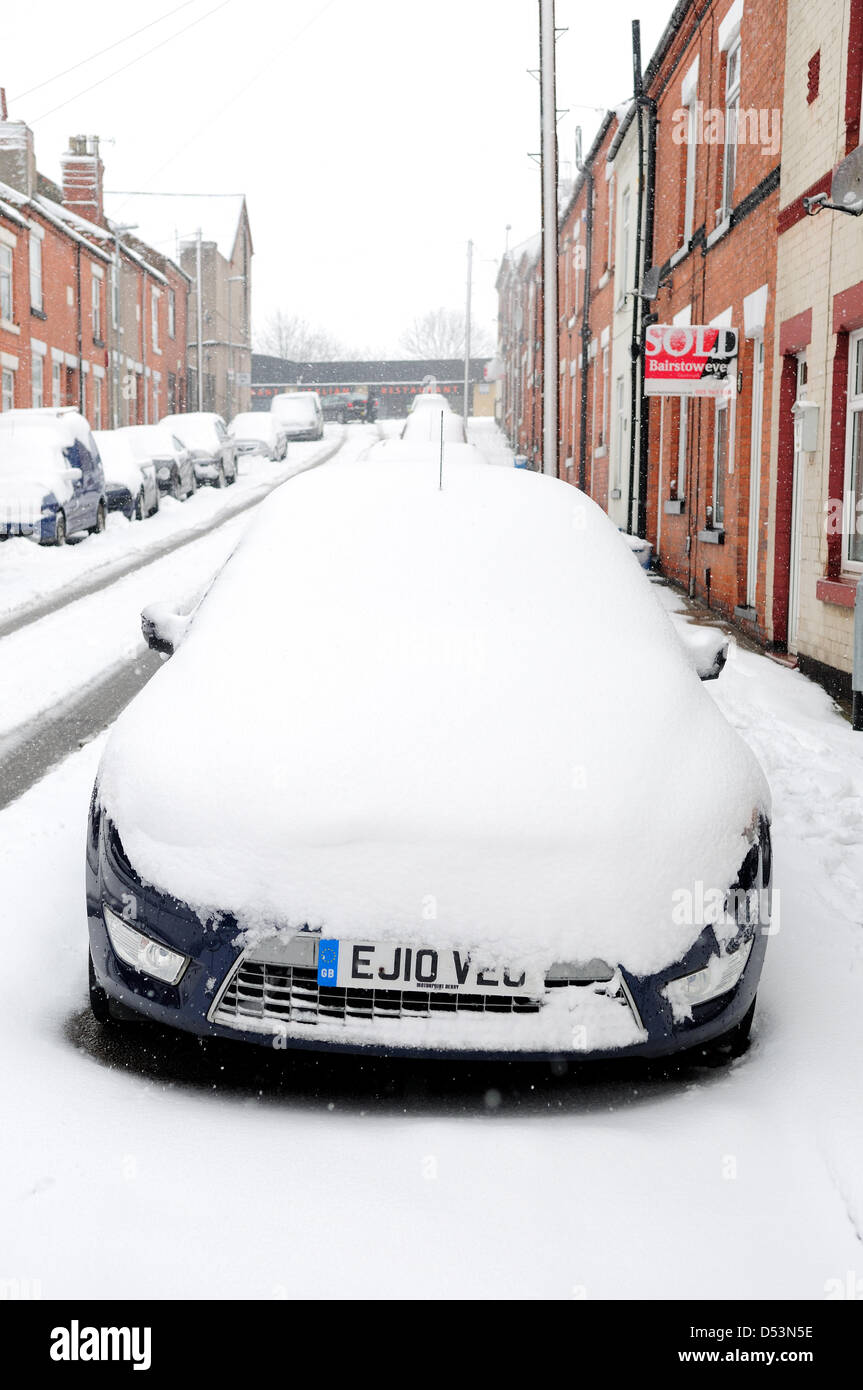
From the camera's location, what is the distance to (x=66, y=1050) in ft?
10.9

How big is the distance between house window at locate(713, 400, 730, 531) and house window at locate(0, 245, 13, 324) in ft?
65.0

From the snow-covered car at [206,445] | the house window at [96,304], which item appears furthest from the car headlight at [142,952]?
the house window at [96,304]

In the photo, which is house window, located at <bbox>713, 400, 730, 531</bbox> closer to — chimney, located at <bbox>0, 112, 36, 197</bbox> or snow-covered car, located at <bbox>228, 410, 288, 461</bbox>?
chimney, located at <bbox>0, 112, 36, 197</bbox>

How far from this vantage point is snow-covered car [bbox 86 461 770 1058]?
3.00 m

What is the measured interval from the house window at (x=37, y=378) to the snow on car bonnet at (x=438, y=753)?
96.6 ft

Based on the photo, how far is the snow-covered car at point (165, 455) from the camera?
26.9 metres

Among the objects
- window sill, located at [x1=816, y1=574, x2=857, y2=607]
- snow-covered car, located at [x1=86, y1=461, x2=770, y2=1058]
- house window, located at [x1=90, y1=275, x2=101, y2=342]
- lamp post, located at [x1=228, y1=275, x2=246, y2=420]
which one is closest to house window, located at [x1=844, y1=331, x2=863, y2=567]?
window sill, located at [x1=816, y1=574, x2=857, y2=607]

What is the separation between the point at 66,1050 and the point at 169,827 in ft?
2.13

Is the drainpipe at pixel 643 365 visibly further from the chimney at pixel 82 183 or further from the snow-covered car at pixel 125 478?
the chimney at pixel 82 183

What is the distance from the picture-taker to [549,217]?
18578mm

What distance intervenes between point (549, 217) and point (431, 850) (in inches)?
674

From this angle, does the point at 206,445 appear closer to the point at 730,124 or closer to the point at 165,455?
the point at 165,455

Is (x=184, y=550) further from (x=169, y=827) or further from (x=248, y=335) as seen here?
(x=248, y=335)
